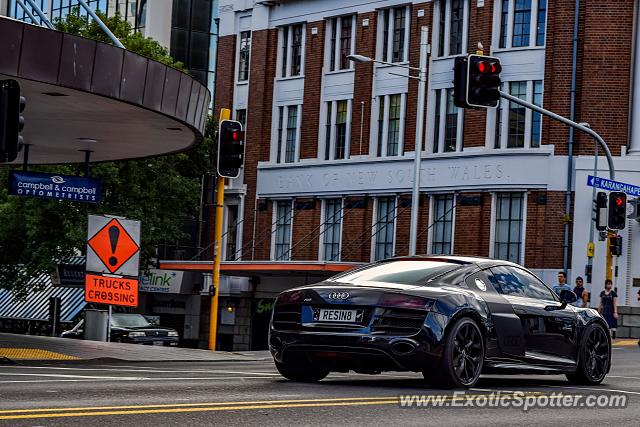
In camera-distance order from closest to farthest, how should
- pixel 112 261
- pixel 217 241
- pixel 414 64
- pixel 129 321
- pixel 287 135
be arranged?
1. pixel 112 261
2. pixel 217 241
3. pixel 129 321
4. pixel 414 64
5. pixel 287 135

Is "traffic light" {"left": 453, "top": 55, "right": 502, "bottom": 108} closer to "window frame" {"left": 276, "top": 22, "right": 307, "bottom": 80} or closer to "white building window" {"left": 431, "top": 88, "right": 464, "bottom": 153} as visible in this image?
"white building window" {"left": 431, "top": 88, "right": 464, "bottom": 153}

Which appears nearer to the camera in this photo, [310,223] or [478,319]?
[478,319]

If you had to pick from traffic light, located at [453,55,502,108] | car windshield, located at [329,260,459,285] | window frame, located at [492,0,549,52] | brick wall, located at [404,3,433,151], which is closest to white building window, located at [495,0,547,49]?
window frame, located at [492,0,549,52]

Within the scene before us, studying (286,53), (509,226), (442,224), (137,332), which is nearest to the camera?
(137,332)

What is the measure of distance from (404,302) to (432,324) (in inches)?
13.1

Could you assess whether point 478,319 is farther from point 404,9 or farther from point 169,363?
point 404,9

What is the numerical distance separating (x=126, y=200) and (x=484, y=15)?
1391cm

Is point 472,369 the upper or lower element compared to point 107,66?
lower

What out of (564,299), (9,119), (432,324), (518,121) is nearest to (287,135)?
(518,121)

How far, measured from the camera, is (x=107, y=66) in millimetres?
22078

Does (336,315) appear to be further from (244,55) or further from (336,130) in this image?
(244,55)

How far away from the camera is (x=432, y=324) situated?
1321cm

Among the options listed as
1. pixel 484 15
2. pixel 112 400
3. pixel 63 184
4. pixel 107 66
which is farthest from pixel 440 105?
pixel 112 400

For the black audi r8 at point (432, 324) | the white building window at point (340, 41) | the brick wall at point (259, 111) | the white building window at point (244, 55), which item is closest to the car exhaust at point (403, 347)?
the black audi r8 at point (432, 324)
